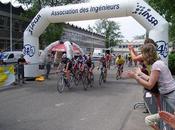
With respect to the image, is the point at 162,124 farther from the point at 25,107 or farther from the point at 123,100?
the point at 123,100

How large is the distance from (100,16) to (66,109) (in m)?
9.13

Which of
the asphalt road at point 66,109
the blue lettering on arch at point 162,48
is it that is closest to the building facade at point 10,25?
the blue lettering on arch at point 162,48

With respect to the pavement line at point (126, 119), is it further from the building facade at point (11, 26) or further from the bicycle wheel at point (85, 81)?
the building facade at point (11, 26)

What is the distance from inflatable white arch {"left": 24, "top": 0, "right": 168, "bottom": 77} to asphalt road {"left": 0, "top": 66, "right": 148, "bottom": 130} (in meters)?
3.13

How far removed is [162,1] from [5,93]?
1756cm

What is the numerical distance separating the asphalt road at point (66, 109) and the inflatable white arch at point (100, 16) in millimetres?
3135

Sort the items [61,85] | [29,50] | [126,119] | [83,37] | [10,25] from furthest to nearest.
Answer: [83,37]
[10,25]
[29,50]
[61,85]
[126,119]

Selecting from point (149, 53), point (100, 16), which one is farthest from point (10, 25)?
point (149, 53)

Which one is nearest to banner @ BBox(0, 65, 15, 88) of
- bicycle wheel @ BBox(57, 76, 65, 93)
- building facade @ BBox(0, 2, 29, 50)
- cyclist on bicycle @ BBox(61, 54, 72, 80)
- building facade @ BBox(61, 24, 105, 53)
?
bicycle wheel @ BBox(57, 76, 65, 93)

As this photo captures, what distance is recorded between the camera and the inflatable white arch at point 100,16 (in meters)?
17.5

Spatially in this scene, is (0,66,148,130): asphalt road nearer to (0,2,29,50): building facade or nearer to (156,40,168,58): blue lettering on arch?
(156,40,168,58): blue lettering on arch

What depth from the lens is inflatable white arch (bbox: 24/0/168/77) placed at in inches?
688

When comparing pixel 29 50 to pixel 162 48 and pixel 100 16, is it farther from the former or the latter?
pixel 162 48

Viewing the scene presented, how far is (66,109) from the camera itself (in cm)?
1164
